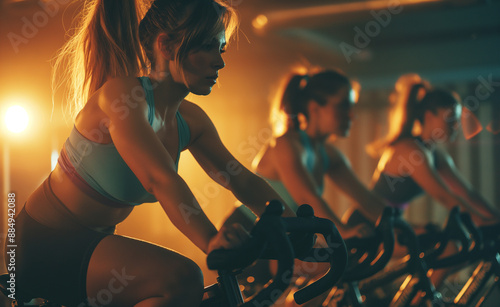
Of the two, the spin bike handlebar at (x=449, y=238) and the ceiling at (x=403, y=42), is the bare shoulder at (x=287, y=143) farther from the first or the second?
the ceiling at (x=403, y=42)

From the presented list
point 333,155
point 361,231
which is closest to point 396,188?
point 333,155

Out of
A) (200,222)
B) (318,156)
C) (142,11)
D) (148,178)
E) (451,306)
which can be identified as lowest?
(451,306)

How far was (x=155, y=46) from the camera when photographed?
4.03ft

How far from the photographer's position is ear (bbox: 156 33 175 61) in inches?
46.3

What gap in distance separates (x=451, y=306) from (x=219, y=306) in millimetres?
1736

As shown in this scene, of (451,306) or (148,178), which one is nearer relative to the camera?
(148,178)

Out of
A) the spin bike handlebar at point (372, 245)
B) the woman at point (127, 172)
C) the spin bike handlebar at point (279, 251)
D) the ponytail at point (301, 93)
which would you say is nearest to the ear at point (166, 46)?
the woman at point (127, 172)

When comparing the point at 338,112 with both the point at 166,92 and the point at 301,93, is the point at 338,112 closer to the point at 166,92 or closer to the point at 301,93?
the point at 301,93

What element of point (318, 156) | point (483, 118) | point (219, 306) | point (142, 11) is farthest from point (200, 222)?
point (483, 118)

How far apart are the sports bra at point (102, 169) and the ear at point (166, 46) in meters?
0.07

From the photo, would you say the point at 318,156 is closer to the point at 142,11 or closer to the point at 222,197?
the point at 142,11

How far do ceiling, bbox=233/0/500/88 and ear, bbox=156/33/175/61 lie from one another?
3936 millimetres

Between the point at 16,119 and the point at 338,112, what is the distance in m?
4.22

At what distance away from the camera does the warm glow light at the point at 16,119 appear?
565 centimetres
